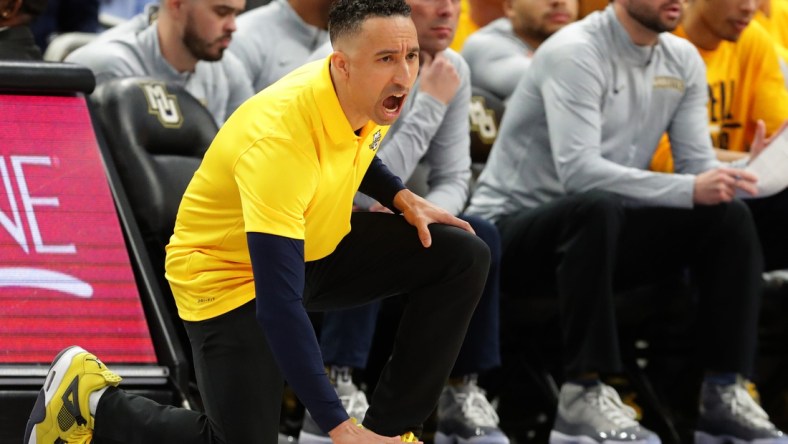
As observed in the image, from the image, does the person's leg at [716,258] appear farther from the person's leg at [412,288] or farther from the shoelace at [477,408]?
the person's leg at [412,288]

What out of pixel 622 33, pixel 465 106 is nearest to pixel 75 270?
pixel 465 106

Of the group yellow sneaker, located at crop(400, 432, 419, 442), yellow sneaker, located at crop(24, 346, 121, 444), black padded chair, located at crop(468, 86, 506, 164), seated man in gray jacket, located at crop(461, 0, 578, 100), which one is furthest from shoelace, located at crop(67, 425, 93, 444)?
seated man in gray jacket, located at crop(461, 0, 578, 100)

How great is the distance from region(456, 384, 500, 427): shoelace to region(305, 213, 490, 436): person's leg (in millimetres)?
896

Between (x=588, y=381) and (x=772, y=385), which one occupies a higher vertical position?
(x=588, y=381)

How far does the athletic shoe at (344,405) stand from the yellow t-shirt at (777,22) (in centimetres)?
293

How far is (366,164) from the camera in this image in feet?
10.6

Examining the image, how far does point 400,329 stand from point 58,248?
1.10 m

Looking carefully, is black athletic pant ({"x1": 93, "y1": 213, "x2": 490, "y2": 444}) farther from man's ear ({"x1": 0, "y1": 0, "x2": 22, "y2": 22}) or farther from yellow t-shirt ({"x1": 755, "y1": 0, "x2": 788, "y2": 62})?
yellow t-shirt ({"x1": 755, "y1": 0, "x2": 788, "y2": 62})

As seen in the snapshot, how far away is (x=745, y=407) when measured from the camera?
4148mm

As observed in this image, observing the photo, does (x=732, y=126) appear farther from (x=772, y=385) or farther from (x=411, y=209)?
(x=411, y=209)

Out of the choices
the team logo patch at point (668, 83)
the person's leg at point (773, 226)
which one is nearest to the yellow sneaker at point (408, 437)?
the team logo patch at point (668, 83)

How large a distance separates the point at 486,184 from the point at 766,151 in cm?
95

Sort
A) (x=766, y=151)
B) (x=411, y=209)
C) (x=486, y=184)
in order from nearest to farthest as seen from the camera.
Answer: (x=411, y=209) < (x=766, y=151) < (x=486, y=184)

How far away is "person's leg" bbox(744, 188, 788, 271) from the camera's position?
475cm
